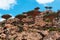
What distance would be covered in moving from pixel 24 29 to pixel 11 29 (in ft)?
14.3

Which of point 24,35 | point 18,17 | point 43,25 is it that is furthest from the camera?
point 18,17

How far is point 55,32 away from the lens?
2130 inches

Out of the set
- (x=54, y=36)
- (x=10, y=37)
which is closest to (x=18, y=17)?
(x=10, y=37)

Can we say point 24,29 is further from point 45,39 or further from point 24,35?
point 45,39

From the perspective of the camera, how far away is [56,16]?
83.2 meters

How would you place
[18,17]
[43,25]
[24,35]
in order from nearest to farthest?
1. [24,35]
2. [43,25]
3. [18,17]

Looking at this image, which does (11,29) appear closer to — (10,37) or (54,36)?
(10,37)

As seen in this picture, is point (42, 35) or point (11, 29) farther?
point (11, 29)

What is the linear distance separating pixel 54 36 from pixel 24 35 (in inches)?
357

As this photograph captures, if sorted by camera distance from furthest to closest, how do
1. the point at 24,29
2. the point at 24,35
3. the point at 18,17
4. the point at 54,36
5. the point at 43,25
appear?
the point at 18,17 → the point at 43,25 → the point at 24,29 → the point at 24,35 → the point at 54,36

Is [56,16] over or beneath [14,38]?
over

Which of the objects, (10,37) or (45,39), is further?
(10,37)

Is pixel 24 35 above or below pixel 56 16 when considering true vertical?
below

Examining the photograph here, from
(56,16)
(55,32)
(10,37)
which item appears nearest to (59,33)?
(55,32)
